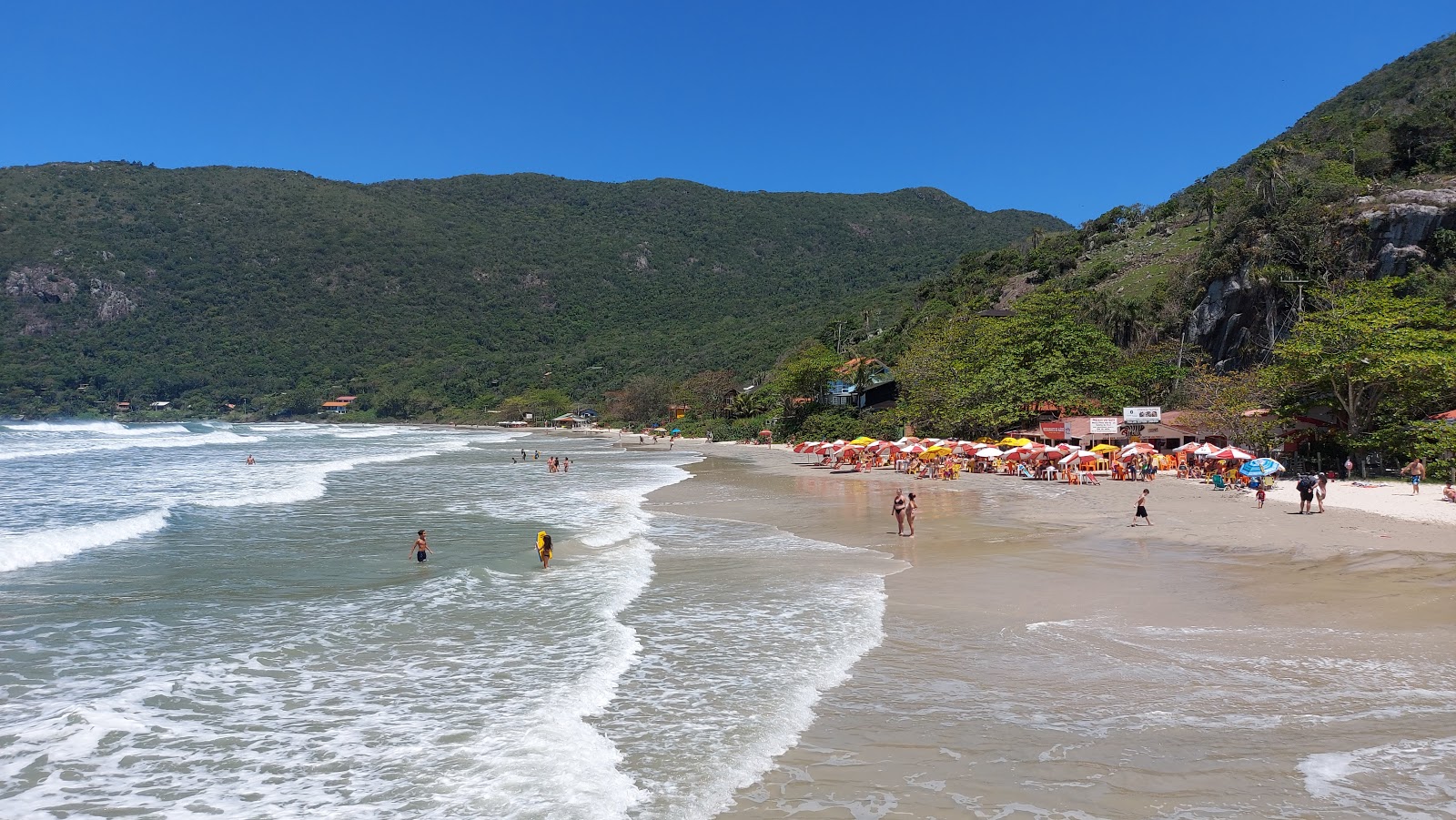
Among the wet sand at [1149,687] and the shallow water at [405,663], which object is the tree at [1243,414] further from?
the shallow water at [405,663]

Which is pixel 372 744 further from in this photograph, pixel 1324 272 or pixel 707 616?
pixel 1324 272

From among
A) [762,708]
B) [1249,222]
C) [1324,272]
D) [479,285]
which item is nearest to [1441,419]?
[1324,272]

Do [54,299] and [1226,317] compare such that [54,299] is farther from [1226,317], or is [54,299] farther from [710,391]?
[1226,317]

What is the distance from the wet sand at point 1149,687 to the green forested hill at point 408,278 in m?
104

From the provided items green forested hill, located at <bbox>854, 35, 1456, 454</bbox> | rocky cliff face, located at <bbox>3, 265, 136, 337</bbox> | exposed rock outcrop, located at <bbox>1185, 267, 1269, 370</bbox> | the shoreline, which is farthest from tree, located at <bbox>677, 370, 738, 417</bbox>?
rocky cliff face, located at <bbox>3, 265, 136, 337</bbox>

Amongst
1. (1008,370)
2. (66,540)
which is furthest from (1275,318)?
(66,540)

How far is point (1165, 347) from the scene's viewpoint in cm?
5178

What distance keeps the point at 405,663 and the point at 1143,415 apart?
34.8 m

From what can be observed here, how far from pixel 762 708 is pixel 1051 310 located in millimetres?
47538

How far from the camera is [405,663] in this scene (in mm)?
9492

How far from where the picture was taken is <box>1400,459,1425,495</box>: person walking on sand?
22.5 meters

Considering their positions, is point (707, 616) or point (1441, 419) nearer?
point (707, 616)

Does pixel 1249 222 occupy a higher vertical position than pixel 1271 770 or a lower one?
higher

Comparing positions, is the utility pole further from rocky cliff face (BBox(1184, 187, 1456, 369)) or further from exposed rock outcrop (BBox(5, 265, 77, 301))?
exposed rock outcrop (BBox(5, 265, 77, 301))
